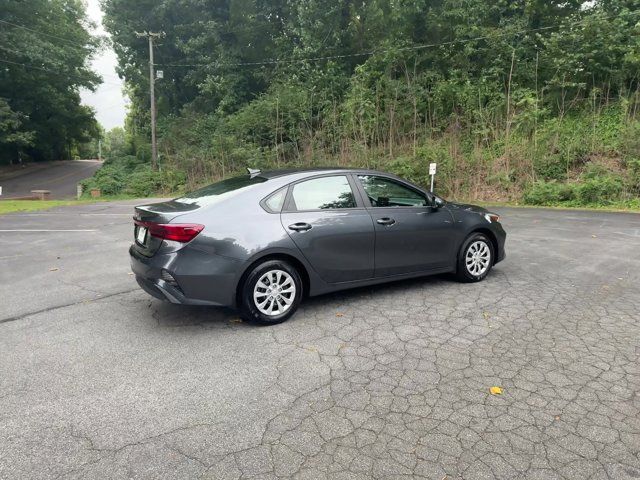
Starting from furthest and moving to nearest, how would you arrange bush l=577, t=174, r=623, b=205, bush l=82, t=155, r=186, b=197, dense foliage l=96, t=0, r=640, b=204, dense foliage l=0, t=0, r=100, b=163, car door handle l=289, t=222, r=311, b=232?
dense foliage l=0, t=0, r=100, b=163, bush l=82, t=155, r=186, b=197, dense foliage l=96, t=0, r=640, b=204, bush l=577, t=174, r=623, b=205, car door handle l=289, t=222, r=311, b=232

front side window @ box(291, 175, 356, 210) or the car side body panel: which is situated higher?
front side window @ box(291, 175, 356, 210)

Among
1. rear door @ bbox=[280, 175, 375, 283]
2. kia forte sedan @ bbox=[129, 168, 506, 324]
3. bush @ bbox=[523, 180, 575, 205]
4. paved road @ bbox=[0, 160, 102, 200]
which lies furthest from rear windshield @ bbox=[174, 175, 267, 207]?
paved road @ bbox=[0, 160, 102, 200]

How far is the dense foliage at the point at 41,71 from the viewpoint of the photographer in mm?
30594

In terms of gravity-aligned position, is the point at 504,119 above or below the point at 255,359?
above

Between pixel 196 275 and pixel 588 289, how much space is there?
15.0ft

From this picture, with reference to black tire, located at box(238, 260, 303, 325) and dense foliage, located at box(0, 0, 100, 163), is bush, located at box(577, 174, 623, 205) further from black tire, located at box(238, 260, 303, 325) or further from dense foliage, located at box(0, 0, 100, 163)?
dense foliage, located at box(0, 0, 100, 163)

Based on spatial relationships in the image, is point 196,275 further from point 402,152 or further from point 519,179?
point 402,152

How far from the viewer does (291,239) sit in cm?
455

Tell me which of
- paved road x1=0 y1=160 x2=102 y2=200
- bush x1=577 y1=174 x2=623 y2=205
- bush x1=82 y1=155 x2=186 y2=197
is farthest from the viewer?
paved road x1=0 y1=160 x2=102 y2=200

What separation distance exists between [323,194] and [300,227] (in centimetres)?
55

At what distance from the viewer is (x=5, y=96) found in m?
34.6

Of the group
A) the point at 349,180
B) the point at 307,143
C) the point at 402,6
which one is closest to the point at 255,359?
the point at 349,180

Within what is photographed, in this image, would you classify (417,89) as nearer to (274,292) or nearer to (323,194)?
(323,194)

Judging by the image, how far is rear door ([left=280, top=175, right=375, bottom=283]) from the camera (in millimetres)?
4676
